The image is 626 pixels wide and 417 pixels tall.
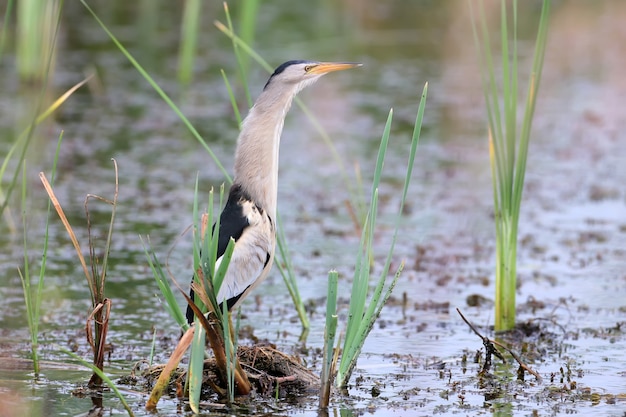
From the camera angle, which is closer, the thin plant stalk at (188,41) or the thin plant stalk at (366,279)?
the thin plant stalk at (366,279)

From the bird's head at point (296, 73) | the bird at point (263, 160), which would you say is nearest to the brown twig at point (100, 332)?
the bird at point (263, 160)

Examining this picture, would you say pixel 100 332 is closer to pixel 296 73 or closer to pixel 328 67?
pixel 296 73

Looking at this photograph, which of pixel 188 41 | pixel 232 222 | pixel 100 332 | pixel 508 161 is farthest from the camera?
pixel 188 41

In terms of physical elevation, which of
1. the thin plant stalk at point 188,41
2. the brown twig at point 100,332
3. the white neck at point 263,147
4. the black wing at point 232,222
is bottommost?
the brown twig at point 100,332

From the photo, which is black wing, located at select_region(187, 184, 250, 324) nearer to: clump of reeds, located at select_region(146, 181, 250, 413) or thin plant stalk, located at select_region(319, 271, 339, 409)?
clump of reeds, located at select_region(146, 181, 250, 413)

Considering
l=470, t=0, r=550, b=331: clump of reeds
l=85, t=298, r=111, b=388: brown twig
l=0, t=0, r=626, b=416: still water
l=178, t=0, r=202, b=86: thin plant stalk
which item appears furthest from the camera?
l=178, t=0, r=202, b=86: thin plant stalk

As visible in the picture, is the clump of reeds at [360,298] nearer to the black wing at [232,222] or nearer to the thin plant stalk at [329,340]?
the thin plant stalk at [329,340]

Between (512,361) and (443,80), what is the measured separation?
846 cm

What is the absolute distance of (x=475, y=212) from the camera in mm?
8359

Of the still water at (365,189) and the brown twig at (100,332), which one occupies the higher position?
the still water at (365,189)

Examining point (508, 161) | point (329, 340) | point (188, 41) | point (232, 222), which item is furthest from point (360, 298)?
point (188, 41)

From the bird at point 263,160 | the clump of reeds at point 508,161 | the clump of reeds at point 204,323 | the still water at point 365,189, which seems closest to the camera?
the clump of reeds at point 204,323

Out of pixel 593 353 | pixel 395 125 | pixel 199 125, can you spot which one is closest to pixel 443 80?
pixel 395 125

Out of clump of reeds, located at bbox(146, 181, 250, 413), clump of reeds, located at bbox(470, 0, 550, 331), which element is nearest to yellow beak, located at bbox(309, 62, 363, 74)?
clump of reeds, located at bbox(470, 0, 550, 331)
